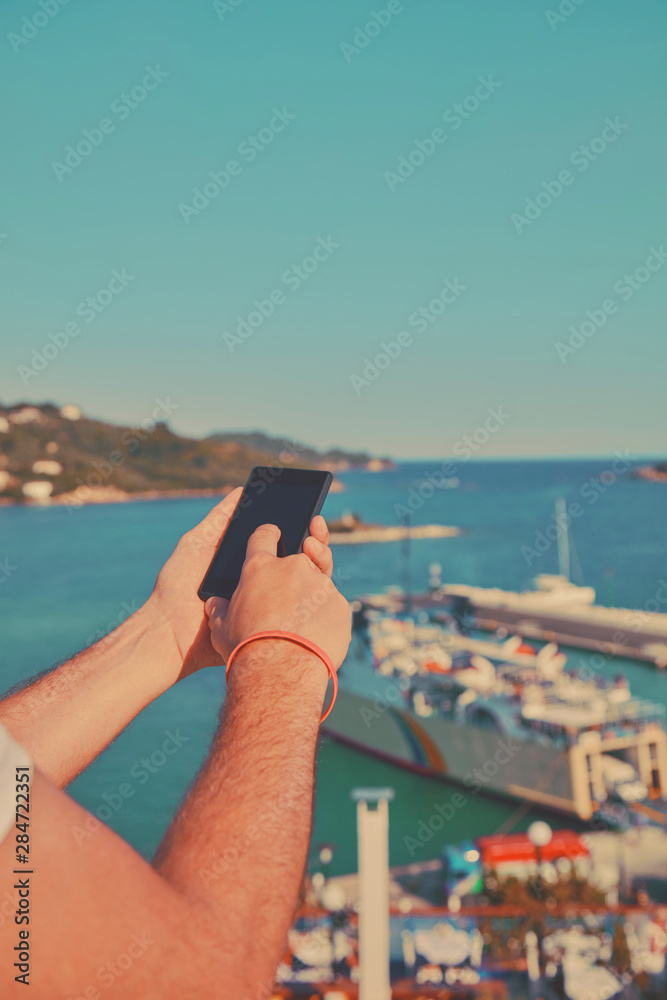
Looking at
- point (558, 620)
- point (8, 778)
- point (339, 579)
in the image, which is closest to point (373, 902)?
point (339, 579)

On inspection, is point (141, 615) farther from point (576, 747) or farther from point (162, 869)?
point (576, 747)

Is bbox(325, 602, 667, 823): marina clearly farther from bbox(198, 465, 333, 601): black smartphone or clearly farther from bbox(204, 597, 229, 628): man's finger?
bbox(204, 597, 229, 628): man's finger

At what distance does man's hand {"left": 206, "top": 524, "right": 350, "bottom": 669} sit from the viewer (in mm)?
717

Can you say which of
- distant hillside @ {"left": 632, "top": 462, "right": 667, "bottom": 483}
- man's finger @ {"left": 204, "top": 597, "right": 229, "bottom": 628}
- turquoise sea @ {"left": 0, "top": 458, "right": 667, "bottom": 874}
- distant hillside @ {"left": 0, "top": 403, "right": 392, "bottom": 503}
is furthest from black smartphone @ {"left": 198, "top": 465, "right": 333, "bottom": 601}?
distant hillside @ {"left": 632, "top": 462, "right": 667, "bottom": 483}

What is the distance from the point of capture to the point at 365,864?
5.20 meters

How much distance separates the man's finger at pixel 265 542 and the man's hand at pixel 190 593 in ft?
0.14

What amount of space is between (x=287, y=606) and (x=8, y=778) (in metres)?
0.35

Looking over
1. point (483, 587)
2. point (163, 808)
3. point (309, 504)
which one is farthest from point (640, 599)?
point (309, 504)

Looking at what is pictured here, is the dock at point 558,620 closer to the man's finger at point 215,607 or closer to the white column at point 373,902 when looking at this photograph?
the white column at point 373,902

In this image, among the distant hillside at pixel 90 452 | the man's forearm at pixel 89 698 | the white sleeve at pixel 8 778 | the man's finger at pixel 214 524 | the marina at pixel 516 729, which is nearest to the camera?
the white sleeve at pixel 8 778

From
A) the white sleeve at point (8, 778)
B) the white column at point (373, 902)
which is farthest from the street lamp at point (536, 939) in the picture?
the white sleeve at point (8, 778)

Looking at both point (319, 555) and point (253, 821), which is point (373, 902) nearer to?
point (319, 555)

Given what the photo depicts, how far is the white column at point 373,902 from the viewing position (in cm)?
525

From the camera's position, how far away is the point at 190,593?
1.06m
